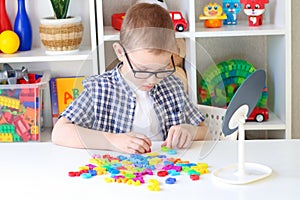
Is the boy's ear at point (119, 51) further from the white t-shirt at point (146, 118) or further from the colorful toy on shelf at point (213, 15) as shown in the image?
the colorful toy on shelf at point (213, 15)

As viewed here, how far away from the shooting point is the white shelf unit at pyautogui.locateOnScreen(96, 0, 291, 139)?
2465mm

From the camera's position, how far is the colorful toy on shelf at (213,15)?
255 centimetres

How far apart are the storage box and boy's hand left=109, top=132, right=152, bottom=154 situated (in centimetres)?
100

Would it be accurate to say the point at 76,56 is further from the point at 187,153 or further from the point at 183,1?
the point at 187,153

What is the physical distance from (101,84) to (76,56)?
2.93 feet

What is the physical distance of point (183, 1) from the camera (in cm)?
264

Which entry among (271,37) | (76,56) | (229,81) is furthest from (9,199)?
(271,37)

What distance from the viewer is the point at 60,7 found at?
8.20 ft

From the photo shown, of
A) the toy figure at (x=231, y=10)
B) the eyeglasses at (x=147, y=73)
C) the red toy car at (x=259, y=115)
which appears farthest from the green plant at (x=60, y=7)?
the eyeglasses at (x=147, y=73)

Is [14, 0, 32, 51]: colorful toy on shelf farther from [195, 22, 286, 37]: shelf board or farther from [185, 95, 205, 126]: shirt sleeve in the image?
[185, 95, 205, 126]: shirt sleeve

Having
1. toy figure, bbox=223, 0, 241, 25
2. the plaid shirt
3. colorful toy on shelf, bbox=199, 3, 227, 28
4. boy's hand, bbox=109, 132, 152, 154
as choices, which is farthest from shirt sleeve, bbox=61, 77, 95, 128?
toy figure, bbox=223, 0, 241, 25

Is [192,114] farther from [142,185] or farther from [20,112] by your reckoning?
[20,112]

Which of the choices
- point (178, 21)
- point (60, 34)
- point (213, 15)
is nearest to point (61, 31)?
point (60, 34)

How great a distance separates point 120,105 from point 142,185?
267 mm
